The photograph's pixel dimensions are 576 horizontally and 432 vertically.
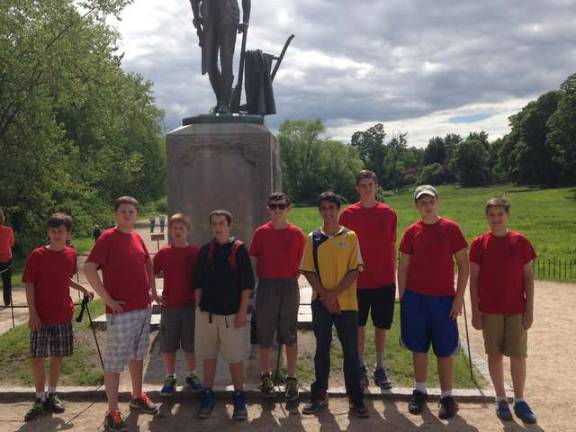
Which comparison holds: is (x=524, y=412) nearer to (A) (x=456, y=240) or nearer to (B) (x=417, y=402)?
(B) (x=417, y=402)

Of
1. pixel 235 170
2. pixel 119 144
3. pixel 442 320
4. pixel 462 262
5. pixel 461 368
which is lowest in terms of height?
pixel 461 368

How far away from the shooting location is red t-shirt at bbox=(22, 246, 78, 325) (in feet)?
15.5

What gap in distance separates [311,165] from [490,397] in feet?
188

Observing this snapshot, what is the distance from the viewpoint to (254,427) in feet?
14.9

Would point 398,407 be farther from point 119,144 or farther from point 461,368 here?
point 119,144

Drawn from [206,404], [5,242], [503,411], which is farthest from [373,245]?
[5,242]

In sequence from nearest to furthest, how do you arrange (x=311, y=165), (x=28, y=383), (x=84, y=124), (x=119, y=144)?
(x=28, y=383) < (x=84, y=124) < (x=119, y=144) < (x=311, y=165)

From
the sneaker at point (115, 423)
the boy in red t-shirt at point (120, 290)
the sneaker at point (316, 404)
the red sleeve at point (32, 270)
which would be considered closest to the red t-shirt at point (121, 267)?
the boy in red t-shirt at point (120, 290)

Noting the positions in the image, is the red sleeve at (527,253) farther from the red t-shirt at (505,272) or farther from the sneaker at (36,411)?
the sneaker at (36,411)

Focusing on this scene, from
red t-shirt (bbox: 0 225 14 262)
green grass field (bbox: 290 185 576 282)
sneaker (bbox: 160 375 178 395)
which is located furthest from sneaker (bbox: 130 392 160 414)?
green grass field (bbox: 290 185 576 282)

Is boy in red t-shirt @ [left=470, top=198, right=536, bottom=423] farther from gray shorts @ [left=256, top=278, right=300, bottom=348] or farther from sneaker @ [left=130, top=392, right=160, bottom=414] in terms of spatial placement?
sneaker @ [left=130, top=392, right=160, bottom=414]

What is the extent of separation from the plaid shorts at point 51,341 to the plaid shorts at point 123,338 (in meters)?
0.51

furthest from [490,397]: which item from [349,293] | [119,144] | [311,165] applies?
[311,165]

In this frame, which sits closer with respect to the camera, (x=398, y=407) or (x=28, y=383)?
(x=398, y=407)
